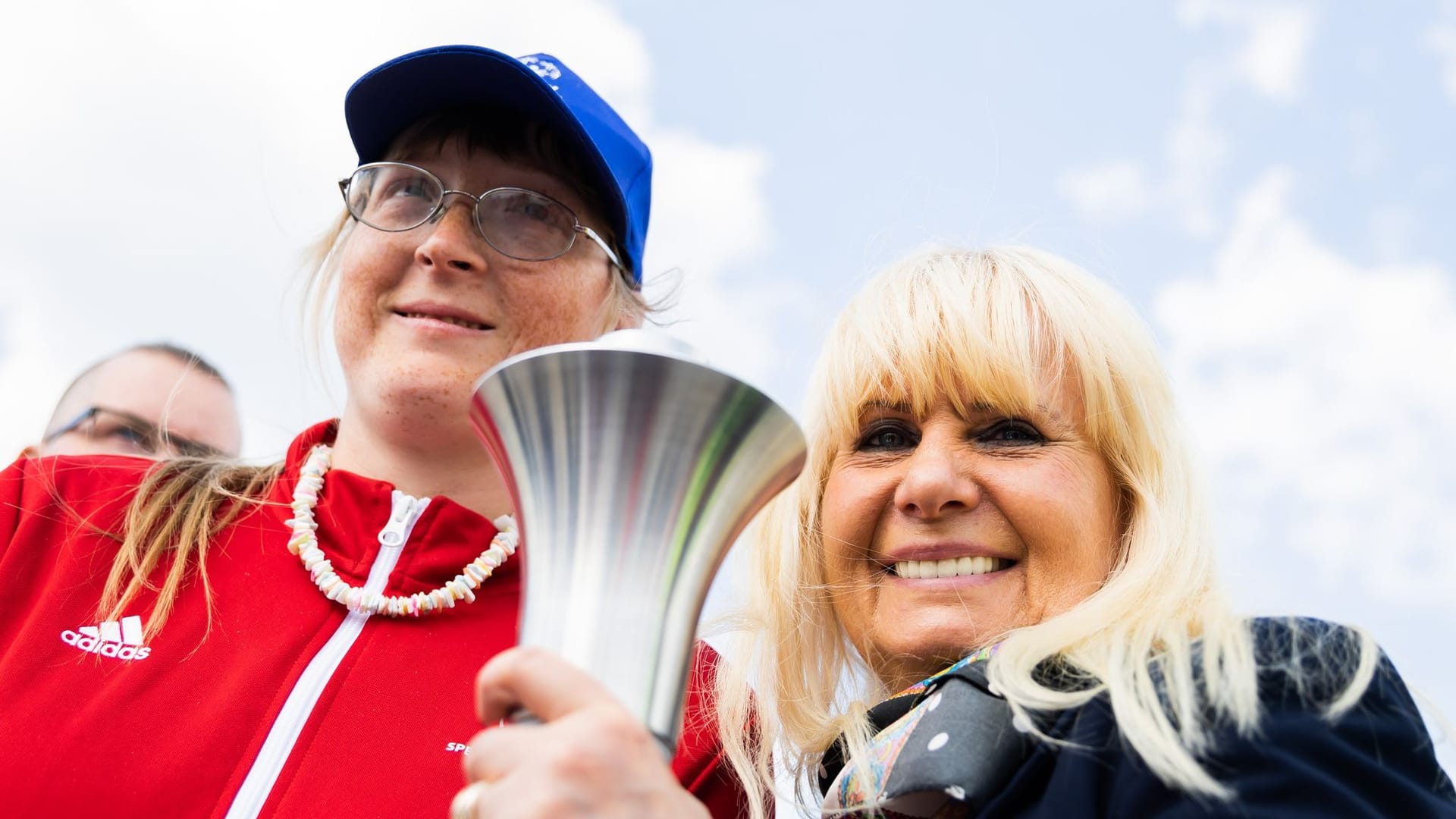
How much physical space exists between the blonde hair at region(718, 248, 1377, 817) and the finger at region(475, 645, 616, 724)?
0.85 m

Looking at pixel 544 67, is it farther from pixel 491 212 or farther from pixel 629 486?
pixel 629 486

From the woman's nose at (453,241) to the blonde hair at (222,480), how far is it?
19 cm

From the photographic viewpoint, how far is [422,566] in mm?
2820

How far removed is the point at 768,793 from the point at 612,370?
5.08ft

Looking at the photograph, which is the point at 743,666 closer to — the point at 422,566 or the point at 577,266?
the point at 422,566

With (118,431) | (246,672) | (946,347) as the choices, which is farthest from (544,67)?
(118,431)

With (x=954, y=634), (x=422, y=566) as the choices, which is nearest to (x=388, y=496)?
(x=422, y=566)

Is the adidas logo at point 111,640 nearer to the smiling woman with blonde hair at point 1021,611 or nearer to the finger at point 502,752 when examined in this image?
the smiling woman with blonde hair at point 1021,611

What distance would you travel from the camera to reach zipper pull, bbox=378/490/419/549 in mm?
2854

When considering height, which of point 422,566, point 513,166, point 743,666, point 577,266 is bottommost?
point 743,666

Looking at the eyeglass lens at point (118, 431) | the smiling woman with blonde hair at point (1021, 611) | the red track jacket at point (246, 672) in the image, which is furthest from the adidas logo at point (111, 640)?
the eyeglass lens at point (118, 431)

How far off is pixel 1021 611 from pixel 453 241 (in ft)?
4.94

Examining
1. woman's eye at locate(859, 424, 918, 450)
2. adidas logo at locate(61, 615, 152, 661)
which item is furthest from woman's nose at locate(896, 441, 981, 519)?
adidas logo at locate(61, 615, 152, 661)

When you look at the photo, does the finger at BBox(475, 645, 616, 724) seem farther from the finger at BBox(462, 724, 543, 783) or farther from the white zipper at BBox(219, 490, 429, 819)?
the white zipper at BBox(219, 490, 429, 819)
